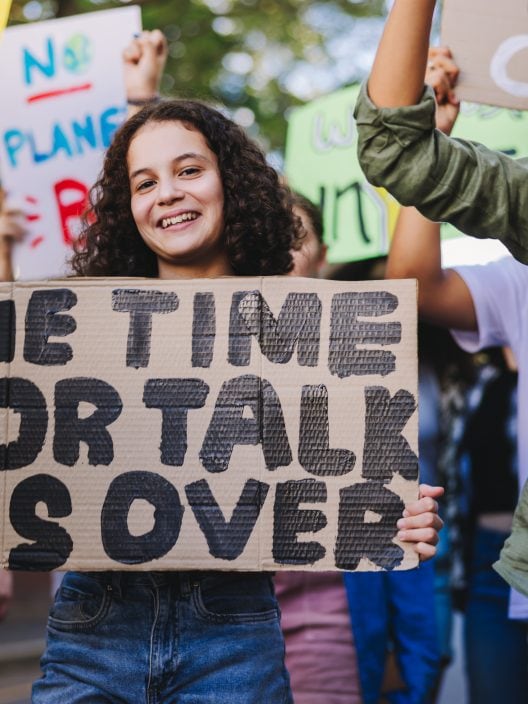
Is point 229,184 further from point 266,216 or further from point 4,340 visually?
point 4,340

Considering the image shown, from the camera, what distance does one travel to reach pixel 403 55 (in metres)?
1.71

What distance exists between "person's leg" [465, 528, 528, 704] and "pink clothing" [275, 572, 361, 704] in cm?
74

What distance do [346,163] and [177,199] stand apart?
59.9 inches

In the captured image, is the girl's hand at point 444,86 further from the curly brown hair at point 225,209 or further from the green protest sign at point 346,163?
the green protest sign at point 346,163

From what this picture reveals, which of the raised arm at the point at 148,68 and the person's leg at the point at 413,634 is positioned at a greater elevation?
the raised arm at the point at 148,68

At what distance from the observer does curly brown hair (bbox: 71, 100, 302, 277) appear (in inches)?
92.7

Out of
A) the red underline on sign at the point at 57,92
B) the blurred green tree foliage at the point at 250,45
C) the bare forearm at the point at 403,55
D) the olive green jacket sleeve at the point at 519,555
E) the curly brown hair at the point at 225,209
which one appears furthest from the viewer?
the blurred green tree foliage at the point at 250,45

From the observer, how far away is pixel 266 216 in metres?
2.43

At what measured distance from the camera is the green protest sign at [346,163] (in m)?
3.24

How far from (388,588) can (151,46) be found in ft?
5.67

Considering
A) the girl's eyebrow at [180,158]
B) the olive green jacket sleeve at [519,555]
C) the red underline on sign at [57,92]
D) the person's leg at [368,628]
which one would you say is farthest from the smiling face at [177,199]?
the red underline on sign at [57,92]

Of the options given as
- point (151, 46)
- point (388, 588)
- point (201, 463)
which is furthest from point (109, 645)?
point (151, 46)

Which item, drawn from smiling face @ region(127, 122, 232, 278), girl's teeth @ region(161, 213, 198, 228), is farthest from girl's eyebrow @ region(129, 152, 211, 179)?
girl's teeth @ region(161, 213, 198, 228)

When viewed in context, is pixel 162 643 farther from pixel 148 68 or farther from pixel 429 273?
A: pixel 148 68
